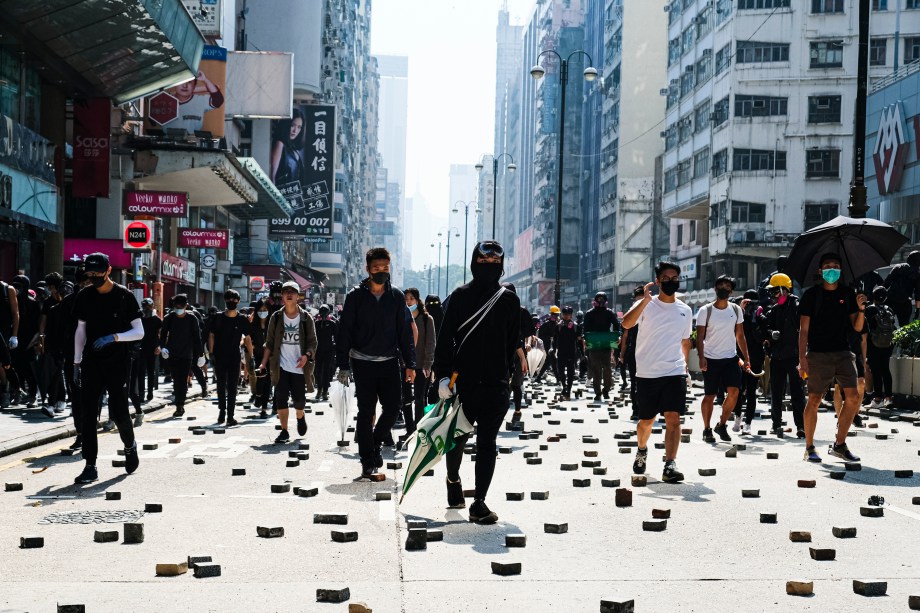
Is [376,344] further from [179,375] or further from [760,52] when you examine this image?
[760,52]

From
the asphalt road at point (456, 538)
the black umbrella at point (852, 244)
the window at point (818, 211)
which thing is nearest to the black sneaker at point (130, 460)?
the asphalt road at point (456, 538)

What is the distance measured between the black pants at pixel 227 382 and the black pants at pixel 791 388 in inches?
269

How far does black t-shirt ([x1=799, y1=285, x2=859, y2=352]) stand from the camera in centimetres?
1125

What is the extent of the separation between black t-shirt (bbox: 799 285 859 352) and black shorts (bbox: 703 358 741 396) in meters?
2.08

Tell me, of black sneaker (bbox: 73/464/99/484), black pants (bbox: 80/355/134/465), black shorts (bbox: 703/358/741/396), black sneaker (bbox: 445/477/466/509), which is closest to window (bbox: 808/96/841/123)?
black shorts (bbox: 703/358/741/396)

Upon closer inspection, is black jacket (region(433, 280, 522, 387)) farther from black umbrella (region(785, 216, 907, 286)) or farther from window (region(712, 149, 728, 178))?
window (region(712, 149, 728, 178))

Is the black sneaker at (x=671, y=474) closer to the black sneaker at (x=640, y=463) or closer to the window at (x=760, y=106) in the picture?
the black sneaker at (x=640, y=463)

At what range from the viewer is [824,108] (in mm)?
58156

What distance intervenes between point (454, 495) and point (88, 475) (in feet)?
10.7

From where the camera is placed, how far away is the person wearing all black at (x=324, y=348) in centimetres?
2223

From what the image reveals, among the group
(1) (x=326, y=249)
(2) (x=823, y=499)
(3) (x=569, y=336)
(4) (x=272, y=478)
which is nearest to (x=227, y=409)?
(4) (x=272, y=478)

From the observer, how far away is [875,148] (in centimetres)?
4456

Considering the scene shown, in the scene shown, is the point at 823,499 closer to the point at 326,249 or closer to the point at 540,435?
the point at 540,435

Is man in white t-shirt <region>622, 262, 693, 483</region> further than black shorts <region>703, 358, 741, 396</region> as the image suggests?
No
